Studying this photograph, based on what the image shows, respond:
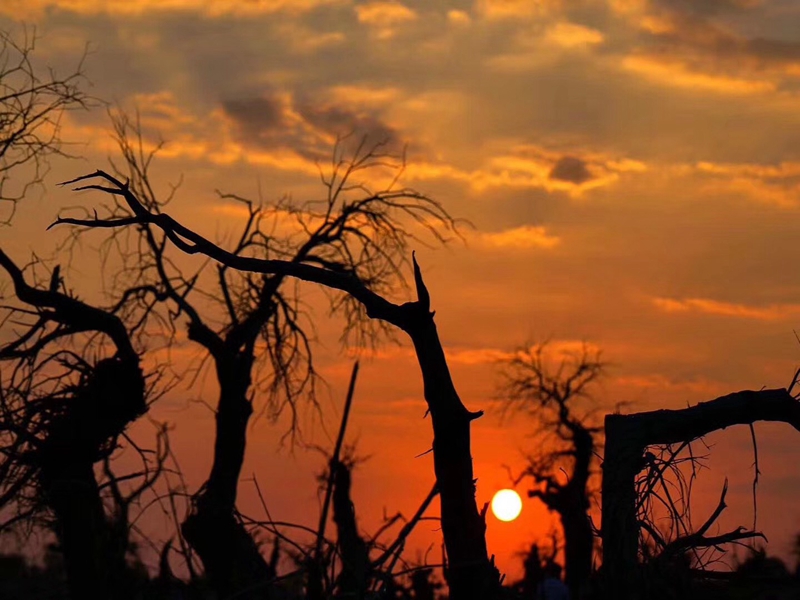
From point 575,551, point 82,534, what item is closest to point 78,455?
point 82,534

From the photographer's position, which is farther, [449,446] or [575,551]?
[575,551]

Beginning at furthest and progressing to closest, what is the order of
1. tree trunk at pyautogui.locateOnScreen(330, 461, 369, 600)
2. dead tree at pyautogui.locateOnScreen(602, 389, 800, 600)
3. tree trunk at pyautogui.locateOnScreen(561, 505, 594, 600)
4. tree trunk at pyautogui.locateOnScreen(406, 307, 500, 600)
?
1. tree trunk at pyautogui.locateOnScreen(561, 505, 594, 600)
2. dead tree at pyautogui.locateOnScreen(602, 389, 800, 600)
3. tree trunk at pyautogui.locateOnScreen(406, 307, 500, 600)
4. tree trunk at pyautogui.locateOnScreen(330, 461, 369, 600)

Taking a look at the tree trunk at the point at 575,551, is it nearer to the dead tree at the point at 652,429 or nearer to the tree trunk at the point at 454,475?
the dead tree at the point at 652,429

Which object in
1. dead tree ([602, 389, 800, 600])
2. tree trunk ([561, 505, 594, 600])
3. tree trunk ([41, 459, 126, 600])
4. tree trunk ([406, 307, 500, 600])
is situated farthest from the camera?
tree trunk ([561, 505, 594, 600])

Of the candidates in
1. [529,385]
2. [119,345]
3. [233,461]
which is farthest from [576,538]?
[119,345]

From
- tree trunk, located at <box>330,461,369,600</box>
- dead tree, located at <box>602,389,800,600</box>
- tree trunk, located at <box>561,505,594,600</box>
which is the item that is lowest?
tree trunk, located at <box>330,461,369,600</box>

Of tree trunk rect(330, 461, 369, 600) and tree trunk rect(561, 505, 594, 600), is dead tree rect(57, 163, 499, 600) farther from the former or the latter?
tree trunk rect(561, 505, 594, 600)

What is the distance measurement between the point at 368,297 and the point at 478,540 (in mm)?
1561

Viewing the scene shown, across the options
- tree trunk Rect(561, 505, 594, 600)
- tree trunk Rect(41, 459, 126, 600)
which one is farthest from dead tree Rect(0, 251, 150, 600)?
tree trunk Rect(561, 505, 594, 600)

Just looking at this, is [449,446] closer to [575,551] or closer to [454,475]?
[454,475]

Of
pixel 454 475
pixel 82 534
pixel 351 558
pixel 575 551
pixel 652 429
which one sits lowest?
pixel 351 558

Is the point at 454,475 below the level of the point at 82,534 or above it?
below

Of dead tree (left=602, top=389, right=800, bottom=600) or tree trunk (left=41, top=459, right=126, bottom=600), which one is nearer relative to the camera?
dead tree (left=602, top=389, right=800, bottom=600)

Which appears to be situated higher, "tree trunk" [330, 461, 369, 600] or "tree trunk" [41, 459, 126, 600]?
"tree trunk" [41, 459, 126, 600]
